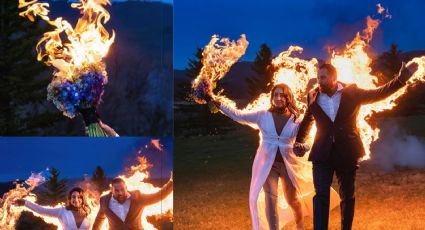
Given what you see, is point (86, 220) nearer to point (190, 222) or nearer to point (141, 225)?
point (141, 225)

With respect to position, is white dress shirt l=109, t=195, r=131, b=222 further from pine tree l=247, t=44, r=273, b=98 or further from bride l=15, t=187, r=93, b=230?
pine tree l=247, t=44, r=273, b=98

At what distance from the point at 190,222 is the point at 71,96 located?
90.8 inches

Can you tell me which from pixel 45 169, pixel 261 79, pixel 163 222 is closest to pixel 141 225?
pixel 163 222

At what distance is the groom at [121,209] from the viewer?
20.8 feet

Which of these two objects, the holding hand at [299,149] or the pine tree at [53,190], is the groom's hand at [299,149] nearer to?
the holding hand at [299,149]

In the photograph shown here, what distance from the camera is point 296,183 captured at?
5.90m

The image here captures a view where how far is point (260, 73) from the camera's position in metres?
7.67

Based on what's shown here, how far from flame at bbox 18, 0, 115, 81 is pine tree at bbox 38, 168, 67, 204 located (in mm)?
1206

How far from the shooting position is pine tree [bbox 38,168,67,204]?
6.39m

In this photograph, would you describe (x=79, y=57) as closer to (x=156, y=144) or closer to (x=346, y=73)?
(x=156, y=144)

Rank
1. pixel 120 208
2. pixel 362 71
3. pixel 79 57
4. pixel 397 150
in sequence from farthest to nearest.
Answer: pixel 397 150 < pixel 120 208 < pixel 79 57 < pixel 362 71

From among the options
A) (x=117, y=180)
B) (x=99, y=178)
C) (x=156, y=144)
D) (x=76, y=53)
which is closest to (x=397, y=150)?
(x=156, y=144)

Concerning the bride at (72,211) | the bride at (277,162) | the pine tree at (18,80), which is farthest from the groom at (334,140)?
the pine tree at (18,80)

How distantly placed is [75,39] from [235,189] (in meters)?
3.67
